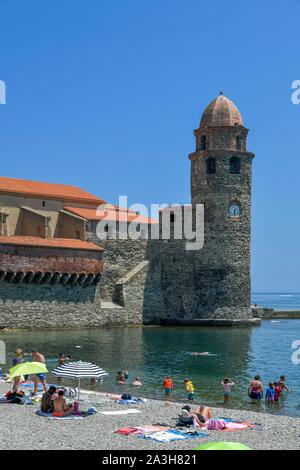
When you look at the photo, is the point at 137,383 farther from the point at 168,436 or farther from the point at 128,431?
the point at 168,436

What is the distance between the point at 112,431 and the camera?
13586mm

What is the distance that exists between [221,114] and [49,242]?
1589cm

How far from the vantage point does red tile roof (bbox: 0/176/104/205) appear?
1790 inches

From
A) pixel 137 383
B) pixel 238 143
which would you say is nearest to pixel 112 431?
pixel 137 383

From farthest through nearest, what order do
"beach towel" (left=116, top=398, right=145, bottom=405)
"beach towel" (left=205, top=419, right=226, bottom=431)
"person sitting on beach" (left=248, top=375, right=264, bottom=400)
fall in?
"person sitting on beach" (left=248, top=375, right=264, bottom=400), "beach towel" (left=116, top=398, right=145, bottom=405), "beach towel" (left=205, top=419, right=226, bottom=431)

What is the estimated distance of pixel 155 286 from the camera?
4691 centimetres

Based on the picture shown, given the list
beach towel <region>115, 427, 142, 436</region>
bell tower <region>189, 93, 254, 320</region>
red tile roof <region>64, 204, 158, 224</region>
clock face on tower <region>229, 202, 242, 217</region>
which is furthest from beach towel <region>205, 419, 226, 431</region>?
Result: clock face on tower <region>229, 202, 242, 217</region>

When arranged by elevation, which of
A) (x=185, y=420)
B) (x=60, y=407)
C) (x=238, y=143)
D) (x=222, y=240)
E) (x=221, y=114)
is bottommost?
(x=185, y=420)

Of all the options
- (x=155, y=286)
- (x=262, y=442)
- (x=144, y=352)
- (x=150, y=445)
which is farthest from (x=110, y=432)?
(x=155, y=286)

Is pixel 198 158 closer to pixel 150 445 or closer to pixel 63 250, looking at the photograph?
pixel 63 250

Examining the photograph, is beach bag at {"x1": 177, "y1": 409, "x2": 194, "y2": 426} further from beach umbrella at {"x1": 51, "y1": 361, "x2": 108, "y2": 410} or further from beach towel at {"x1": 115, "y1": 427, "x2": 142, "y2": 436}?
beach umbrella at {"x1": 51, "y1": 361, "x2": 108, "y2": 410}

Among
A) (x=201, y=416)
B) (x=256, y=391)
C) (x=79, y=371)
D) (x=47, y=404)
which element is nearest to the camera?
(x=201, y=416)

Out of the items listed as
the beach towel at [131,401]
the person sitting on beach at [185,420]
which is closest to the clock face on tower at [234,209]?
the beach towel at [131,401]

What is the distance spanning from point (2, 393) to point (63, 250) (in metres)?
23.4
